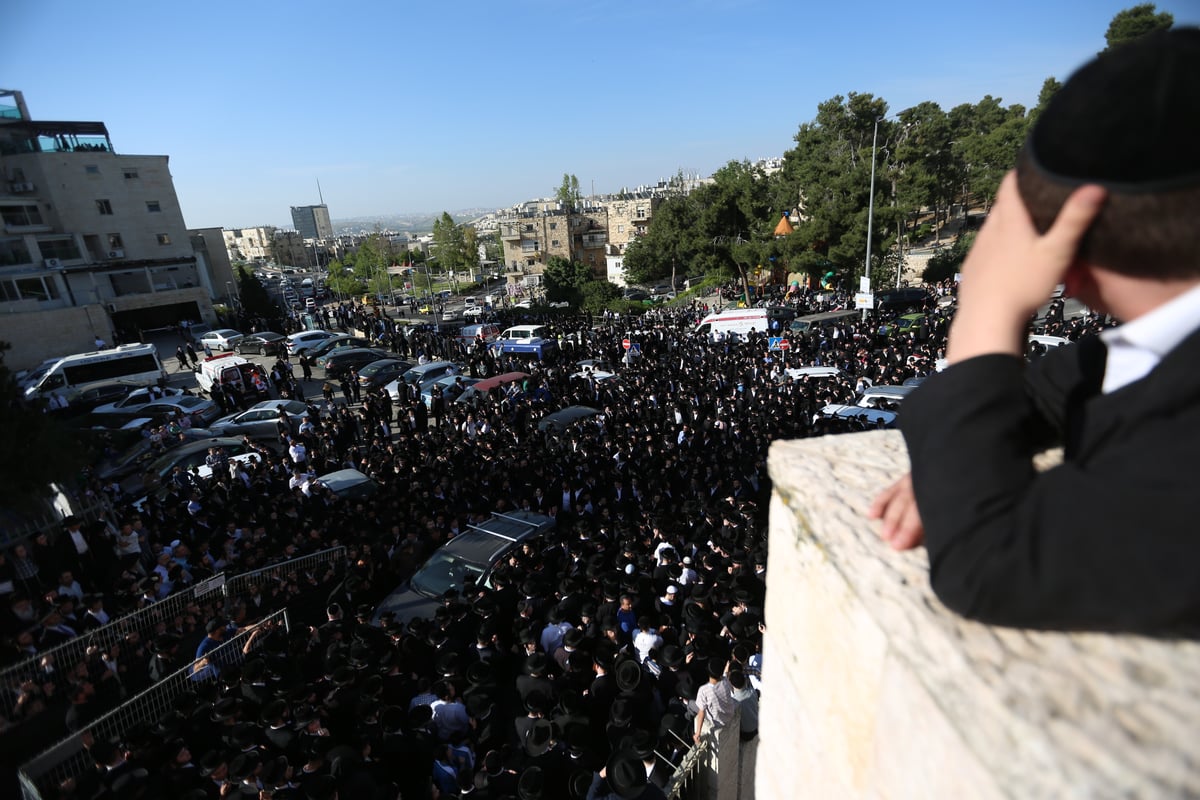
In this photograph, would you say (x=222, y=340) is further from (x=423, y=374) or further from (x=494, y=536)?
(x=494, y=536)

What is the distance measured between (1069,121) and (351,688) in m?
6.15

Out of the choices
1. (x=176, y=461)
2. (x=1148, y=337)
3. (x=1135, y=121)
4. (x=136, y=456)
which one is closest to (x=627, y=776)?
(x=1148, y=337)

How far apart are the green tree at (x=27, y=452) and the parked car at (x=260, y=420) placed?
7.01 meters

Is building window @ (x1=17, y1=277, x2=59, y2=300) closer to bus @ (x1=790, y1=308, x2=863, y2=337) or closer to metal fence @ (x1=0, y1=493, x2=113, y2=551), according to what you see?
metal fence @ (x1=0, y1=493, x2=113, y2=551)

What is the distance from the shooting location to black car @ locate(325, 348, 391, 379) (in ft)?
75.3

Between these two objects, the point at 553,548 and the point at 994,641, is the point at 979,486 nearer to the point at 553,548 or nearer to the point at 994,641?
the point at 994,641

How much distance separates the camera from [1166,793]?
729 millimetres

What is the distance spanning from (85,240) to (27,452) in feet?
124

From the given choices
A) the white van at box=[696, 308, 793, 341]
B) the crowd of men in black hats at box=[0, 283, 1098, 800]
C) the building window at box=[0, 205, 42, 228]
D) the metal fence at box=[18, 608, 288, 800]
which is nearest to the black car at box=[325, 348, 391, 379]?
the crowd of men in black hats at box=[0, 283, 1098, 800]

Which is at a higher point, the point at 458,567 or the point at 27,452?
the point at 27,452

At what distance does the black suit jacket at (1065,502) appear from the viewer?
78cm

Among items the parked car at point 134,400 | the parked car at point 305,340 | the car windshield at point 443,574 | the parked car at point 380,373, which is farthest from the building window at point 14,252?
the car windshield at point 443,574

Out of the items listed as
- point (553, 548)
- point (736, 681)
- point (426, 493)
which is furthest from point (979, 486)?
point (426, 493)

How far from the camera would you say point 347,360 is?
23344 millimetres
